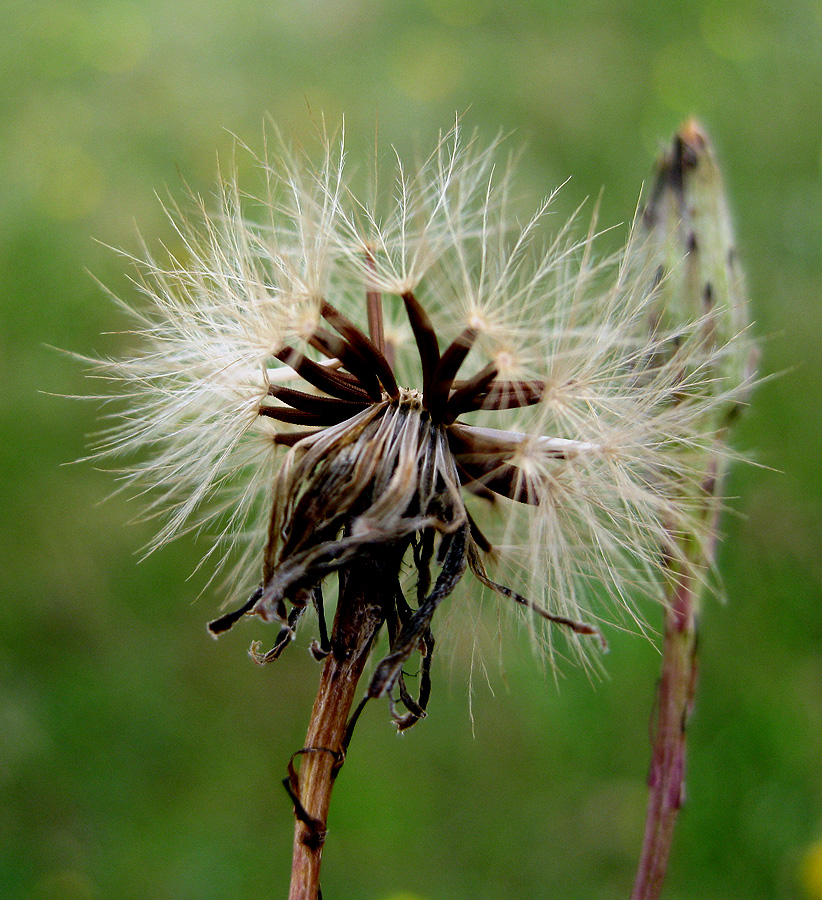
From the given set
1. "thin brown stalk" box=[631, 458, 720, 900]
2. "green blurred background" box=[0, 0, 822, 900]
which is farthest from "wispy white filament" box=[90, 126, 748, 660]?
"green blurred background" box=[0, 0, 822, 900]

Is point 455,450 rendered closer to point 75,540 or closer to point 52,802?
point 75,540

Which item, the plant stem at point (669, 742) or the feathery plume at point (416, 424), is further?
the plant stem at point (669, 742)

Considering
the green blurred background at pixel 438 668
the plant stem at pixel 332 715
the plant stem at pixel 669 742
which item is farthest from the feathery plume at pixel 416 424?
the green blurred background at pixel 438 668

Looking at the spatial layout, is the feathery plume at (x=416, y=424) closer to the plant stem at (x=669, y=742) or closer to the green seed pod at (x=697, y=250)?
the green seed pod at (x=697, y=250)

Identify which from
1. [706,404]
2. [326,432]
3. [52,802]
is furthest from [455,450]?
[52,802]

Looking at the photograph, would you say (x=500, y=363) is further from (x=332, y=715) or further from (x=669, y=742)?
(x=669, y=742)

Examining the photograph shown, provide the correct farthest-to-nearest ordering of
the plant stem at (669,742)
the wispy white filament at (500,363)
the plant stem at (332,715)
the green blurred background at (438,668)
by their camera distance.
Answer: the green blurred background at (438,668) < the plant stem at (669,742) < the wispy white filament at (500,363) < the plant stem at (332,715)
